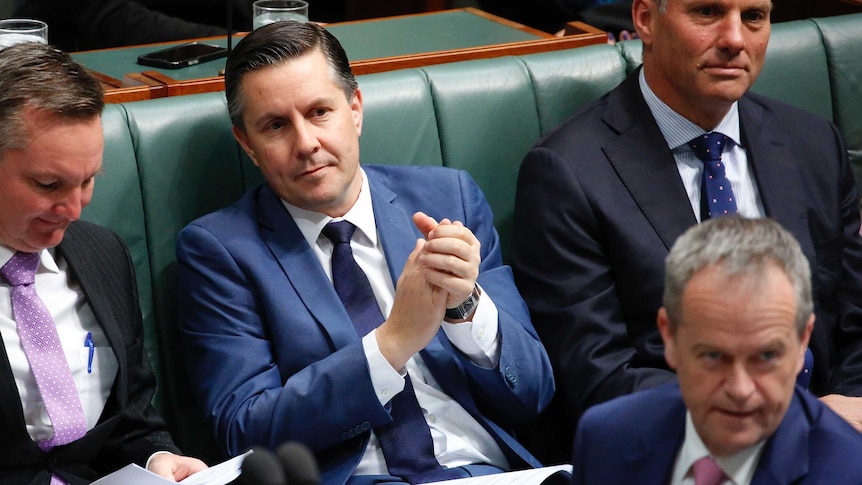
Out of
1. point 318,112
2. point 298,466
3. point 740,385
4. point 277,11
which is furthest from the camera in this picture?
point 277,11

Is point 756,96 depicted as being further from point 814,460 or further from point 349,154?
point 814,460

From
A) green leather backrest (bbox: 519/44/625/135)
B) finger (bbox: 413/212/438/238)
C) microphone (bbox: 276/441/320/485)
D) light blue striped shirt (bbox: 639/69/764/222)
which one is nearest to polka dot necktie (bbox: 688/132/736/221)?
light blue striped shirt (bbox: 639/69/764/222)

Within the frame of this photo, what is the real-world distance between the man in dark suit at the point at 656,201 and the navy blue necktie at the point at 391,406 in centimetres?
33

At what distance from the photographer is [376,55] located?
2852 millimetres

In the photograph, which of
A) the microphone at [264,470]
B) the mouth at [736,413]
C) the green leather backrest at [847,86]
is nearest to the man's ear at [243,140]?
the mouth at [736,413]

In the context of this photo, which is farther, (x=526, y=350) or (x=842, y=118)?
(x=842, y=118)

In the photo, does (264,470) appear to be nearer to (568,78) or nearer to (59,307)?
(59,307)

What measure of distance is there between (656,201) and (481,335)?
0.48 m

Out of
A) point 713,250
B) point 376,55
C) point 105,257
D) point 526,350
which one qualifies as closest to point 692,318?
point 713,250

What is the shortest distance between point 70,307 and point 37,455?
0.26 meters

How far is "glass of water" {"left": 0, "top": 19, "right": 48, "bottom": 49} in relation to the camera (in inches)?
96.2

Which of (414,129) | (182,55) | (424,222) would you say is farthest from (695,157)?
(182,55)

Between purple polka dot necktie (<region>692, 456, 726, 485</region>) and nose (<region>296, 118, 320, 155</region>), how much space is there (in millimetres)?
1023

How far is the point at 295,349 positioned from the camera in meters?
2.21
